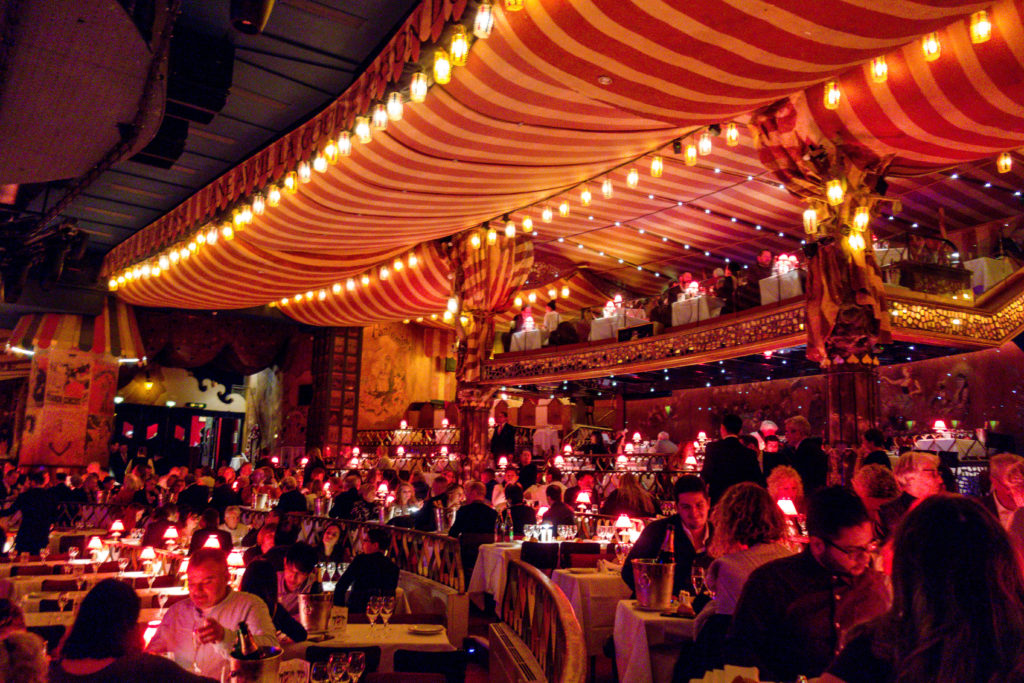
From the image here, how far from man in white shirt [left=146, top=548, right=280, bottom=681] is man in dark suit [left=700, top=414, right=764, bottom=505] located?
282cm

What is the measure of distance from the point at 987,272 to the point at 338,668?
11.7 m

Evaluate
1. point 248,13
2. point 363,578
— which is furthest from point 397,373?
point 248,13

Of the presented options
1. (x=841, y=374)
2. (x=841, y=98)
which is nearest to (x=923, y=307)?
(x=841, y=374)

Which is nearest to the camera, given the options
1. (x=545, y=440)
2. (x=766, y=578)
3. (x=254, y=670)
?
(x=254, y=670)

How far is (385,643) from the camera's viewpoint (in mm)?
3268

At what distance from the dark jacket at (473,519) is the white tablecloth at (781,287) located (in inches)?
202

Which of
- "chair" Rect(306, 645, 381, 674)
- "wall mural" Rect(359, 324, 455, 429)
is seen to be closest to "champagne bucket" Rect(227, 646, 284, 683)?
"chair" Rect(306, 645, 381, 674)

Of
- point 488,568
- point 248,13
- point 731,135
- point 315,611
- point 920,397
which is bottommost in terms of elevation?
point 488,568

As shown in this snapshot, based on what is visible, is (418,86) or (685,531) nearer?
(685,531)

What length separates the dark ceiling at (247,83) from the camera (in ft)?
23.4

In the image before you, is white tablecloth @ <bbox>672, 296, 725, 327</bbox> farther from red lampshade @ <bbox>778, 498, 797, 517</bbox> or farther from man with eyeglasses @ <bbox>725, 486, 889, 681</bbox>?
man with eyeglasses @ <bbox>725, 486, 889, 681</bbox>

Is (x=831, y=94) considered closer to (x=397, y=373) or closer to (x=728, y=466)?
(x=728, y=466)

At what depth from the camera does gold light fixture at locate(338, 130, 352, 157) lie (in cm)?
802

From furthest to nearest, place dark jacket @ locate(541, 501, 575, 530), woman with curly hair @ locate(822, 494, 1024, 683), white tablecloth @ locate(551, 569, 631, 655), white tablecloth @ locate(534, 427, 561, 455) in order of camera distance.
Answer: white tablecloth @ locate(534, 427, 561, 455) → dark jacket @ locate(541, 501, 575, 530) → white tablecloth @ locate(551, 569, 631, 655) → woman with curly hair @ locate(822, 494, 1024, 683)
